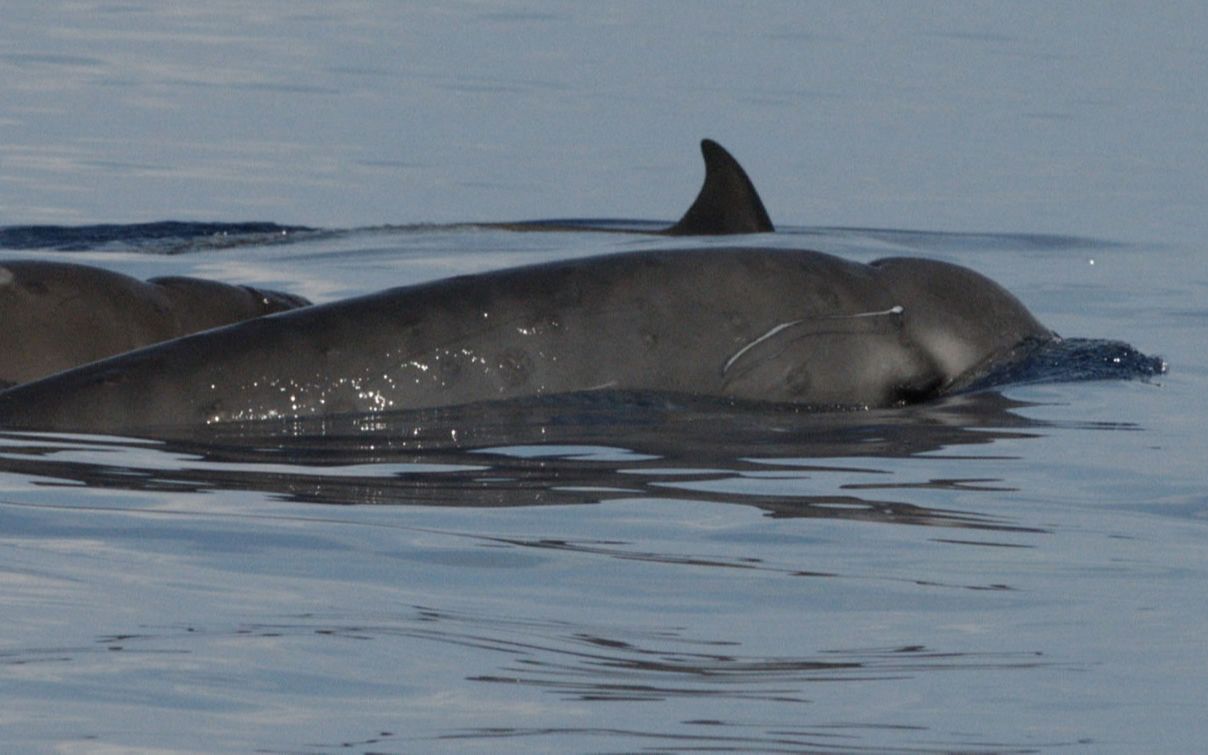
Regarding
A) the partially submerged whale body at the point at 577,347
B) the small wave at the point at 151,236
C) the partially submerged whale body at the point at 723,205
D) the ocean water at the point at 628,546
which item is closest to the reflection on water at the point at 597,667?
→ the ocean water at the point at 628,546

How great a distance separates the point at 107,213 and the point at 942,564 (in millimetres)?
9653

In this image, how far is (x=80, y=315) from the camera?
813cm

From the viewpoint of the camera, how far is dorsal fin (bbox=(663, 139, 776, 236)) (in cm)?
1202

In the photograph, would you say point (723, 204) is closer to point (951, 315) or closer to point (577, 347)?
point (951, 315)

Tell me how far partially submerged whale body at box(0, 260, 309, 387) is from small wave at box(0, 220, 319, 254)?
4.22m

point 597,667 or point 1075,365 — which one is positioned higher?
point 1075,365

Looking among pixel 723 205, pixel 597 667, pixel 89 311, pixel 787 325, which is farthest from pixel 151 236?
pixel 597 667

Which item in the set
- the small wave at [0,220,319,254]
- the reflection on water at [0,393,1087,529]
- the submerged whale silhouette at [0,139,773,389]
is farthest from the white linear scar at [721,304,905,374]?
the small wave at [0,220,319,254]

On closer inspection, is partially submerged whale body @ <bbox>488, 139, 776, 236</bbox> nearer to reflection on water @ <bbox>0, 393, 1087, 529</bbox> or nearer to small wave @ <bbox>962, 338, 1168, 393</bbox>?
small wave @ <bbox>962, 338, 1168, 393</bbox>

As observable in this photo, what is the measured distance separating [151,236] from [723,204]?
10.6 feet

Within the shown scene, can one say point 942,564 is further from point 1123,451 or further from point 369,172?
point 369,172

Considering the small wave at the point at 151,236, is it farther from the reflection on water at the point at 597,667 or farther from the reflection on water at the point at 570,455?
the reflection on water at the point at 597,667

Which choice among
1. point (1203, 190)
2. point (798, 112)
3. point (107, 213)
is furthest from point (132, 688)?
point (798, 112)

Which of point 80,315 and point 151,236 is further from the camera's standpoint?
point 151,236
